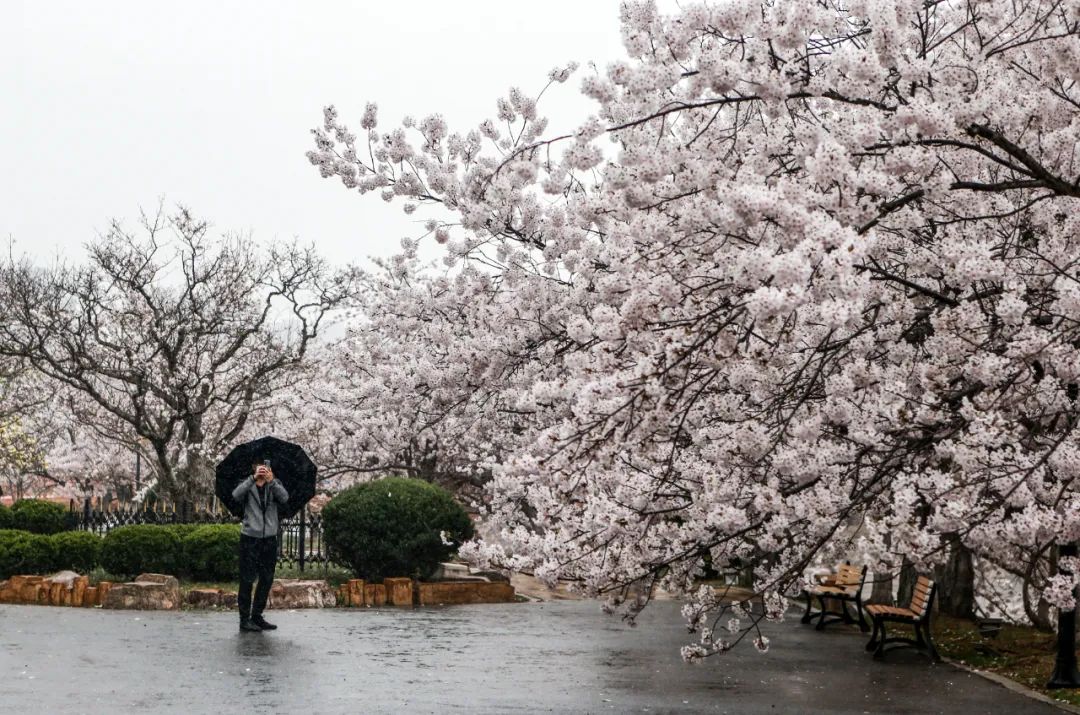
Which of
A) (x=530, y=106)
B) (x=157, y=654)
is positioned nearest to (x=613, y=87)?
(x=530, y=106)

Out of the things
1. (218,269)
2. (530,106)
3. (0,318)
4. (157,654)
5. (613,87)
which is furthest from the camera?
(218,269)

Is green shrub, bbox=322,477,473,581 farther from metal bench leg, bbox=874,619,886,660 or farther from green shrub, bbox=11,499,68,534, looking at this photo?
green shrub, bbox=11,499,68,534

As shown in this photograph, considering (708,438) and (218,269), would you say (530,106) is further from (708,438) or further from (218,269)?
(218,269)

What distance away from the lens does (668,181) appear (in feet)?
25.5

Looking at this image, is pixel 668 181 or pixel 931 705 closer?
pixel 668 181

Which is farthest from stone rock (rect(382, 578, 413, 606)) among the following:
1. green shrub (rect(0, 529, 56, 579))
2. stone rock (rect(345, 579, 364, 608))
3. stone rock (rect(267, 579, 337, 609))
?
green shrub (rect(0, 529, 56, 579))

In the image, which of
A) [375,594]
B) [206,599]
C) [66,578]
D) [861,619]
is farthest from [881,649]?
[66,578]

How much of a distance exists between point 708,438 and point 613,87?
Result: 2.35m

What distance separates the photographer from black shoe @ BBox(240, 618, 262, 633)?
44.1 feet

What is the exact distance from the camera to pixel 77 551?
1956cm

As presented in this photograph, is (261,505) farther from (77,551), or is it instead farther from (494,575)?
(77,551)

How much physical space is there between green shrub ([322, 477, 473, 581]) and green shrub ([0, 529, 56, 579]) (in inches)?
168

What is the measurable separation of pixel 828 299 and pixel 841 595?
37.6 feet

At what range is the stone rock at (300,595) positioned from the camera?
668 inches
